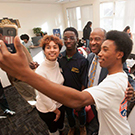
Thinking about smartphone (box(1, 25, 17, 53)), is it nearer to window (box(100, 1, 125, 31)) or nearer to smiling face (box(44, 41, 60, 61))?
smiling face (box(44, 41, 60, 61))

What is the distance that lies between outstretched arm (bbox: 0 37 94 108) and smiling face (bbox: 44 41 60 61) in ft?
2.20

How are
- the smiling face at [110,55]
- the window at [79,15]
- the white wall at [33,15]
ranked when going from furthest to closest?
the window at [79,15] → the white wall at [33,15] → the smiling face at [110,55]

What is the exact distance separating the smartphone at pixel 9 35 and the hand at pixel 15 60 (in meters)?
A: 0.06

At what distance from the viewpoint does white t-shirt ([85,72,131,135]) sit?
56cm

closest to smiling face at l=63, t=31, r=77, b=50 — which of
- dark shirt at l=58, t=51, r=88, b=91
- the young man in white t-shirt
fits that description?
dark shirt at l=58, t=51, r=88, b=91

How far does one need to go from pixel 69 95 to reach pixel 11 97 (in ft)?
10.2

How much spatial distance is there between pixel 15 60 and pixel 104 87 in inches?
19.6

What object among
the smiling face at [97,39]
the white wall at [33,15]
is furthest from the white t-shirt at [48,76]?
the white wall at [33,15]

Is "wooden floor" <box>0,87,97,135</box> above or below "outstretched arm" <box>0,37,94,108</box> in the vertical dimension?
below

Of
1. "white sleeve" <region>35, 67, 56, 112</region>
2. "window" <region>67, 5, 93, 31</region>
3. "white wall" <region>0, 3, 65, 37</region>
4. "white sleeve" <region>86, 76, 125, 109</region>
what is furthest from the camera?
"window" <region>67, 5, 93, 31</region>

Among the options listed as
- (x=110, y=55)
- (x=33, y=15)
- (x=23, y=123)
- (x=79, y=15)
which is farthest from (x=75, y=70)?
(x=79, y=15)

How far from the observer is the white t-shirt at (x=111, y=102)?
0.56 metres

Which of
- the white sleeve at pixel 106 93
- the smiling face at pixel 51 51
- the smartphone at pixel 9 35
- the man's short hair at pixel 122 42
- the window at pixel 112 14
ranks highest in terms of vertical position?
the window at pixel 112 14

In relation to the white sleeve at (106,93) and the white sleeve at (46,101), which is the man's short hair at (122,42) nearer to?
the white sleeve at (106,93)
